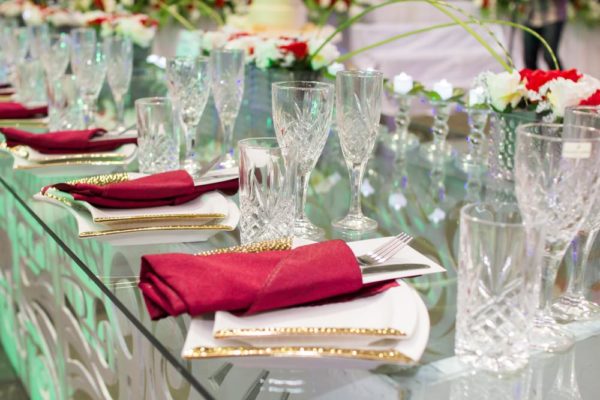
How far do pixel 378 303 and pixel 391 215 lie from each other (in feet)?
1.41

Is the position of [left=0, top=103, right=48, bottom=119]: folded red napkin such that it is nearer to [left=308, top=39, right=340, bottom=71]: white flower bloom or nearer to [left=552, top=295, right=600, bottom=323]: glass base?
[left=308, top=39, right=340, bottom=71]: white flower bloom

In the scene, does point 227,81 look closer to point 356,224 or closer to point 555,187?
Result: point 356,224

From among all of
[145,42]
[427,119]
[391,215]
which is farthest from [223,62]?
[145,42]

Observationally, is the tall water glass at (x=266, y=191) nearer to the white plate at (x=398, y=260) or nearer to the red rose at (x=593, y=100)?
the white plate at (x=398, y=260)

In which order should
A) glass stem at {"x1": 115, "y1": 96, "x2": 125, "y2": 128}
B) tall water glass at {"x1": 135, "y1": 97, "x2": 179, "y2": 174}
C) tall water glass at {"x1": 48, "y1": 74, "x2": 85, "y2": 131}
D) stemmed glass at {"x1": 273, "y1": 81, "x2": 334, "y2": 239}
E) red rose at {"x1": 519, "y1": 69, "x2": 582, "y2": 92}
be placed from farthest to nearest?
glass stem at {"x1": 115, "y1": 96, "x2": 125, "y2": 128}, tall water glass at {"x1": 48, "y1": 74, "x2": 85, "y2": 131}, tall water glass at {"x1": 135, "y1": 97, "x2": 179, "y2": 174}, red rose at {"x1": 519, "y1": 69, "x2": 582, "y2": 92}, stemmed glass at {"x1": 273, "y1": 81, "x2": 334, "y2": 239}

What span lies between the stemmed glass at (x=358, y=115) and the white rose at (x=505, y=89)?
261 mm

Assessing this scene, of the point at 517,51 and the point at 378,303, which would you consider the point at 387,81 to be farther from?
the point at 517,51

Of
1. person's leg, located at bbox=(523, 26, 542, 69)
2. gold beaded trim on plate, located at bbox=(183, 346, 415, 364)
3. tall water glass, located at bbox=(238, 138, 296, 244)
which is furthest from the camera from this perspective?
person's leg, located at bbox=(523, 26, 542, 69)

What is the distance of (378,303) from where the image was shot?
74cm

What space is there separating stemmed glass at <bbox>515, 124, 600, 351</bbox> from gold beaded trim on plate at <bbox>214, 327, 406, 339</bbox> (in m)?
0.16

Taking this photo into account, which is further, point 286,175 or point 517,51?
point 517,51

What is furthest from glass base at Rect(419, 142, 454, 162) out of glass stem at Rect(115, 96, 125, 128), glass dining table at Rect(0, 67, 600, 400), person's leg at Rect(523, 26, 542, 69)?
person's leg at Rect(523, 26, 542, 69)

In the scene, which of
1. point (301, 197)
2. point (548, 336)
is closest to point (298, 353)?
point (548, 336)

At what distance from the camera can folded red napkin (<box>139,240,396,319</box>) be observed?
70 cm
